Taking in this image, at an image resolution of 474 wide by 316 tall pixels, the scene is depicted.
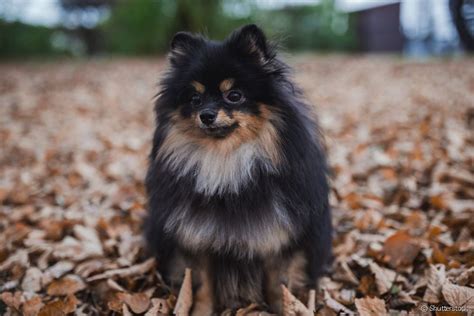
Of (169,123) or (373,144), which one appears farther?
(373,144)

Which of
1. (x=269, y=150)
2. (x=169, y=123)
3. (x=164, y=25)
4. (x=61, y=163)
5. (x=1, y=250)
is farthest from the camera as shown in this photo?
(x=164, y=25)

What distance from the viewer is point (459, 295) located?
7.09 feet

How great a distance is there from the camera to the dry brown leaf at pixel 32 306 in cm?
232

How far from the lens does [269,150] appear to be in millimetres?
2332

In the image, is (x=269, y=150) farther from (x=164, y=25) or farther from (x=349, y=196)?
(x=164, y=25)

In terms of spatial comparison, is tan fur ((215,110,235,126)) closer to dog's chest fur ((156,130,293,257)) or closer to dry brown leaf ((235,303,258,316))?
dog's chest fur ((156,130,293,257))

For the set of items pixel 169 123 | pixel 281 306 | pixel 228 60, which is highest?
pixel 228 60

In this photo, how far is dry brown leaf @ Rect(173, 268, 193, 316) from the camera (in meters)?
2.36

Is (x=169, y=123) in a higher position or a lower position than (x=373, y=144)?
higher

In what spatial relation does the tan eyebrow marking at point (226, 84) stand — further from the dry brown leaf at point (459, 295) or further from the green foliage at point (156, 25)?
the green foliage at point (156, 25)

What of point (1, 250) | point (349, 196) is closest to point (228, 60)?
point (349, 196)

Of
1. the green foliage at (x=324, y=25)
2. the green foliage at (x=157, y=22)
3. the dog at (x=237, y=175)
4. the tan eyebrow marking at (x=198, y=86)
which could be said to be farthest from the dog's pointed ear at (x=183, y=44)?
the green foliage at (x=324, y=25)

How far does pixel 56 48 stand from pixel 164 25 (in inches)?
183

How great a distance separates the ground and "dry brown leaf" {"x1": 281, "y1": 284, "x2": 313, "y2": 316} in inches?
7.1
